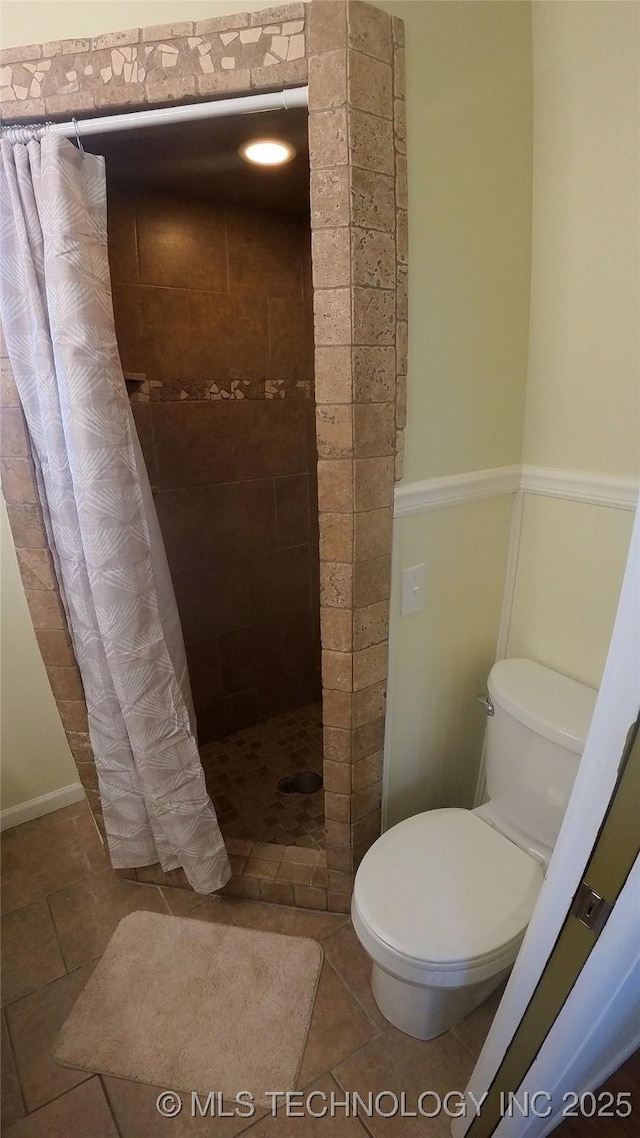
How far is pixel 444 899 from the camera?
1183mm

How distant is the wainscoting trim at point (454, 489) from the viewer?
126 cm

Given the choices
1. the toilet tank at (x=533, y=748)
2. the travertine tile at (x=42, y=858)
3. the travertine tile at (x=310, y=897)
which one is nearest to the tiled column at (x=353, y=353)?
the toilet tank at (x=533, y=748)

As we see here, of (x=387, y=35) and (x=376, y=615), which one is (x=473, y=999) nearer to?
(x=376, y=615)

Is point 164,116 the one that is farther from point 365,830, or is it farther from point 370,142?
point 365,830

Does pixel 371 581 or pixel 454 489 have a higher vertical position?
pixel 454 489

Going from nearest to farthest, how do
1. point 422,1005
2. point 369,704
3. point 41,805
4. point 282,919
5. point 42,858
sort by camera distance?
point 422,1005, point 369,704, point 282,919, point 42,858, point 41,805

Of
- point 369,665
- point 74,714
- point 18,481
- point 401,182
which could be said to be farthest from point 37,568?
point 401,182

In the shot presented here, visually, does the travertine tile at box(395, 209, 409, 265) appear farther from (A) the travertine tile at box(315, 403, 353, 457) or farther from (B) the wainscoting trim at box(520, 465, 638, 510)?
(B) the wainscoting trim at box(520, 465, 638, 510)

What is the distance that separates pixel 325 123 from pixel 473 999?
2.00 m

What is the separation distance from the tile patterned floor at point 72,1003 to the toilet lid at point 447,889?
0.43 meters

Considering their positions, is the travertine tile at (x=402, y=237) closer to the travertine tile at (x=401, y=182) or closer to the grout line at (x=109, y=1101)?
the travertine tile at (x=401, y=182)

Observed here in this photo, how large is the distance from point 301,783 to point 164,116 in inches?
81.1

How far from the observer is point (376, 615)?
1.28 m

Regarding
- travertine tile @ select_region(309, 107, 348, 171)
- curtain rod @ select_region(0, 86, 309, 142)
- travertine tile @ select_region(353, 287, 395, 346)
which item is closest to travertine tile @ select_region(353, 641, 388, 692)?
travertine tile @ select_region(353, 287, 395, 346)
